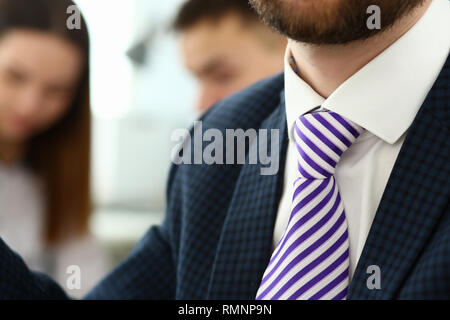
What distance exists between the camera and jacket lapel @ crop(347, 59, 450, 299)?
1.58 ft

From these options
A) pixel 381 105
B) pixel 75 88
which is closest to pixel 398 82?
pixel 381 105

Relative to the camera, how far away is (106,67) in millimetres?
1548

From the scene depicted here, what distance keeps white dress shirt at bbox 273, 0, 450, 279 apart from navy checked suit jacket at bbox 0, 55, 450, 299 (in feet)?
0.05

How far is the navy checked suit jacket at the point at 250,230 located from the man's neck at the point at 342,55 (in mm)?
55

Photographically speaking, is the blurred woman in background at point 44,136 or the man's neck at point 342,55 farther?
the blurred woman in background at point 44,136

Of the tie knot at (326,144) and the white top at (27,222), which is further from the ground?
the tie knot at (326,144)

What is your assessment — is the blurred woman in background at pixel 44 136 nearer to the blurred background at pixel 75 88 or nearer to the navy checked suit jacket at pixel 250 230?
the blurred background at pixel 75 88

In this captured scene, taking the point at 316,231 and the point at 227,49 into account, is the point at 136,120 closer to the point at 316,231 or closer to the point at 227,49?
the point at 227,49

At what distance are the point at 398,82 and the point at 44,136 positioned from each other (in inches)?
40.4

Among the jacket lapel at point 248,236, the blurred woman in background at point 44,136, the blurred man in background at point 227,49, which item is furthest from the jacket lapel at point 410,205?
the blurred woman in background at point 44,136

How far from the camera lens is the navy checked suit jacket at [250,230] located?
0.48m

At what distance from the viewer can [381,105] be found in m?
0.53

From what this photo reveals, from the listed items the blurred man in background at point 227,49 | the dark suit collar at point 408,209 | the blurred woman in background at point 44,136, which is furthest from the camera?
the blurred woman in background at point 44,136
